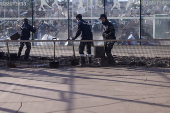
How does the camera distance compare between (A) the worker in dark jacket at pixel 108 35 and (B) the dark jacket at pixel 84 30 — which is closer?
(A) the worker in dark jacket at pixel 108 35

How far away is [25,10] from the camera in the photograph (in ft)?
65.4

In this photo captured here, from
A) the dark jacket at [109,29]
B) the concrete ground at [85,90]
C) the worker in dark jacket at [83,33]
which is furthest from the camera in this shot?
the worker in dark jacket at [83,33]

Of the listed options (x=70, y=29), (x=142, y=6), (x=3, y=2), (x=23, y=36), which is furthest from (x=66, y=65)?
(x=3, y=2)

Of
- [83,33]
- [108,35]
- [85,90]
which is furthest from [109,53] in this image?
[85,90]

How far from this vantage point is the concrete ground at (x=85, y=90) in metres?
5.22

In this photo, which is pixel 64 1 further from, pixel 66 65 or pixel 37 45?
pixel 66 65

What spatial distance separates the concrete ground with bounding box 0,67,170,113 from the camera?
17.1 feet

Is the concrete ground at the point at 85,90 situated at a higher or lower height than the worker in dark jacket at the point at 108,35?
lower

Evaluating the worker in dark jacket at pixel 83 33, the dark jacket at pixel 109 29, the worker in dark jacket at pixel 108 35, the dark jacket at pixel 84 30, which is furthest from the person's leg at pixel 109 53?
the dark jacket at pixel 84 30

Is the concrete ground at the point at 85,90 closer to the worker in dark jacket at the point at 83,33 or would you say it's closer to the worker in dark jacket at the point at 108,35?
the worker in dark jacket at the point at 108,35

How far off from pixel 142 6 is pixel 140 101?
1443 centimetres

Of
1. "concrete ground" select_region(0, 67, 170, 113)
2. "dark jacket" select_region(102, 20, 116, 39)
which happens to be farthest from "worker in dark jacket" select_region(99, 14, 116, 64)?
"concrete ground" select_region(0, 67, 170, 113)

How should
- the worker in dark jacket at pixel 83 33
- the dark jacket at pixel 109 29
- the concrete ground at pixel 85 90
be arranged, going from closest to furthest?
the concrete ground at pixel 85 90 < the dark jacket at pixel 109 29 < the worker in dark jacket at pixel 83 33

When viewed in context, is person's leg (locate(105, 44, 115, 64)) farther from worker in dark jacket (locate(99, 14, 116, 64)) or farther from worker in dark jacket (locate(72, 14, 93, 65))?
worker in dark jacket (locate(72, 14, 93, 65))
